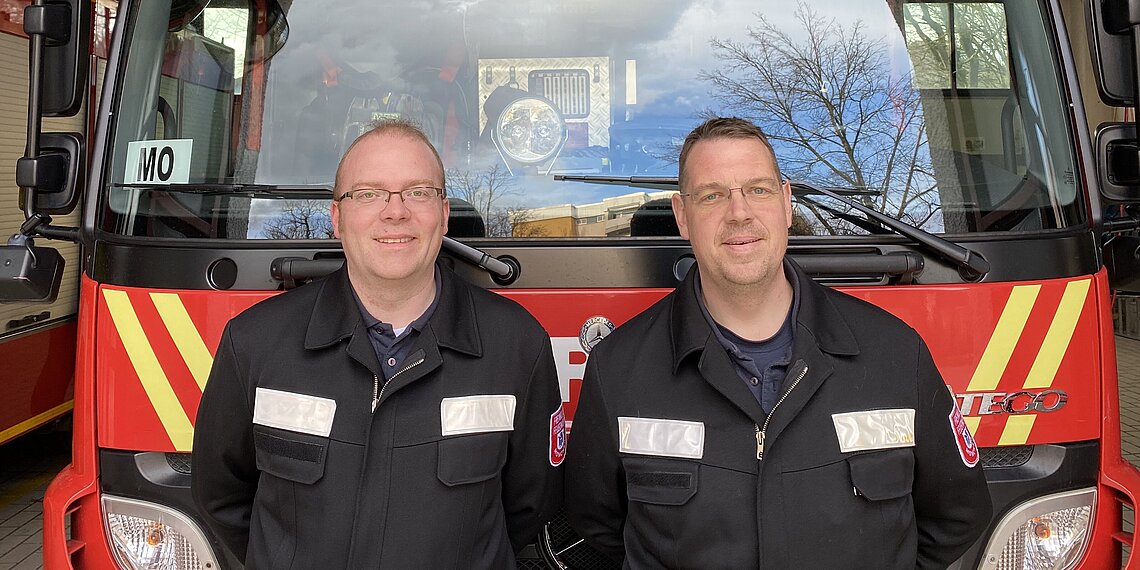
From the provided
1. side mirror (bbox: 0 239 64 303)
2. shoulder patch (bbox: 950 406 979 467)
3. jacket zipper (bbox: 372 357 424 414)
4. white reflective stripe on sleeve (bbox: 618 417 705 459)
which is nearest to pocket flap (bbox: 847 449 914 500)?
shoulder patch (bbox: 950 406 979 467)

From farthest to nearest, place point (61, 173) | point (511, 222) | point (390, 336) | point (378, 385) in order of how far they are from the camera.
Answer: point (61, 173)
point (511, 222)
point (390, 336)
point (378, 385)

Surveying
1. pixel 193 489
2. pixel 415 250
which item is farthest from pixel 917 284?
pixel 193 489

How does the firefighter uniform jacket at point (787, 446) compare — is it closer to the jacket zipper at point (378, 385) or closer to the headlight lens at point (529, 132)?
the jacket zipper at point (378, 385)

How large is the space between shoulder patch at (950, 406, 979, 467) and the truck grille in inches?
42.6

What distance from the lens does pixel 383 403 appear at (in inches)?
78.4

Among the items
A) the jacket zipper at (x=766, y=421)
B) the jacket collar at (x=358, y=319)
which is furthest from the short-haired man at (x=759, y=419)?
the jacket collar at (x=358, y=319)

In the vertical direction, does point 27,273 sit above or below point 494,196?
below

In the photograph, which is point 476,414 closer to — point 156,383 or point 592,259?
point 592,259

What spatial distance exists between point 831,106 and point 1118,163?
0.69 metres

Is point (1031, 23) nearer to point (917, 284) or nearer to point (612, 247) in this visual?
point (917, 284)

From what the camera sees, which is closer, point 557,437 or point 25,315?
point 557,437

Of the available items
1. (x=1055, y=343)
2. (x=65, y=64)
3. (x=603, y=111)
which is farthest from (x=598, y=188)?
(x=65, y=64)

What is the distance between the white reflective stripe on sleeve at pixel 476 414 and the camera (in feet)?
6.68

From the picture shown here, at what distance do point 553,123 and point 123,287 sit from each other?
43.9 inches
